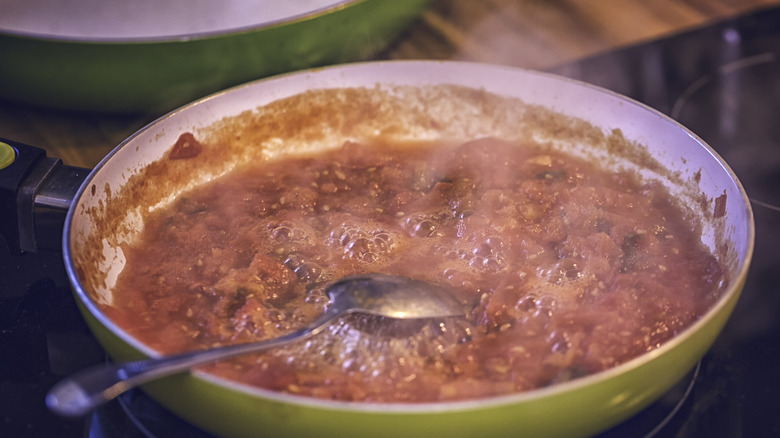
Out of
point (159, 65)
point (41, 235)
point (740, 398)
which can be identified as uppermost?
point (159, 65)

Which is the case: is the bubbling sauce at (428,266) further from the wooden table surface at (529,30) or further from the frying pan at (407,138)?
the wooden table surface at (529,30)

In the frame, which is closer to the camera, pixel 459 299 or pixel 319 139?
pixel 459 299

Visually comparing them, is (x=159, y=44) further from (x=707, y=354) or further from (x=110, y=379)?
(x=707, y=354)

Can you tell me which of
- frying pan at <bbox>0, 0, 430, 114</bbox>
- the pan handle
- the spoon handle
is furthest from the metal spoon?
frying pan at <bbox>0, 0, 430, 114</bbox>

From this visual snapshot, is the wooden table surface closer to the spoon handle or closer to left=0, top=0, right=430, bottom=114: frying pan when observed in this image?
left=0, top=0, right=430, bottom=114: frying pan

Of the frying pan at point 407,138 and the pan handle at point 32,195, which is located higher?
the pan handle at point 32,195

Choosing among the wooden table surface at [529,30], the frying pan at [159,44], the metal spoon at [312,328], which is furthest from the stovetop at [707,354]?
the frying pan at [159,44]

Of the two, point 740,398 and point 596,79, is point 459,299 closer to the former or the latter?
point 740,398

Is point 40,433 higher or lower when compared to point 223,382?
lower

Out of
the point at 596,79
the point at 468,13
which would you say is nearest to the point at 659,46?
the point at 596,79
